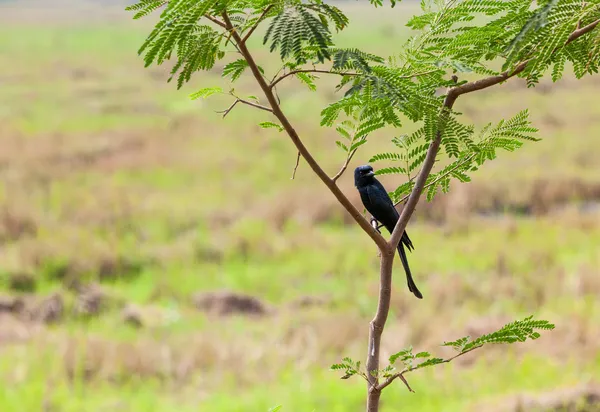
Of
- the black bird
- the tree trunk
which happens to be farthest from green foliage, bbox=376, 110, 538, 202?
the tree trunk

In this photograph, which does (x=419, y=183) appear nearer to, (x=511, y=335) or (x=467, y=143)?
(x=467, y=143)

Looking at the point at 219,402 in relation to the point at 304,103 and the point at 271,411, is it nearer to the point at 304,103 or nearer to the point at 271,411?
the point at 271,411

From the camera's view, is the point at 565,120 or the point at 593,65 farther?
the point at 565,120

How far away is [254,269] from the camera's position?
10258 mm

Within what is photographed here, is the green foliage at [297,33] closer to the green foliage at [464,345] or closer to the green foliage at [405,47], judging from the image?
the green foliage at [405,47]

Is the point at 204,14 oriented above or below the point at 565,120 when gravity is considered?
below

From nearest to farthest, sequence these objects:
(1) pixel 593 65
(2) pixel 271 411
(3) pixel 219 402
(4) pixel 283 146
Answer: (1) pixel 593 65, (2) pixel 271 411, (3) pixel 219 402, (4) pixel 283 146

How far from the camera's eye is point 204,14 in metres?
1.52

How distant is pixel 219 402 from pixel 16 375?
195cm

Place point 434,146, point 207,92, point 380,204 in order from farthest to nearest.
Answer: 1. point 380,204
2. point 207,92
3. point 434,146

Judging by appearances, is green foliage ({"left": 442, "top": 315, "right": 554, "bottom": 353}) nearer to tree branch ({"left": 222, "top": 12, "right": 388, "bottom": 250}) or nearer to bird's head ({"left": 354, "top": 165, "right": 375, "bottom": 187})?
tree branch ({"left": 222, "top": 12, "right": 388, "bottom": 250})

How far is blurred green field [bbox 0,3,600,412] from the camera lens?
22.5 feet

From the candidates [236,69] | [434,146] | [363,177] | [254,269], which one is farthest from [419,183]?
[254,269]

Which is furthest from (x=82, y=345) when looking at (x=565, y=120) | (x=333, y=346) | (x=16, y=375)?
(x=565, y=120)
